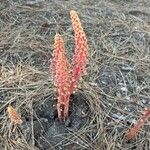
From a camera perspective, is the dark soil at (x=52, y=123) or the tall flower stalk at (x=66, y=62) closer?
the tall flower stalk at (x=66, y=62)

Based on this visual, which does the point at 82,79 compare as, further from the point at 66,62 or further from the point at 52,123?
the point at 66,62

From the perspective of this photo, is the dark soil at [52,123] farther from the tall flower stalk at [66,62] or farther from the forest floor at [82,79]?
the tall flower stalk at [66,62]

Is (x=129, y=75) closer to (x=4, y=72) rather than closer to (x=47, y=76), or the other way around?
(x=47, y=76)

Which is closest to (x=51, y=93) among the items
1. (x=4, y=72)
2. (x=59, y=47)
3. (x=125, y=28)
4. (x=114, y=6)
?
(x=4, y=72)

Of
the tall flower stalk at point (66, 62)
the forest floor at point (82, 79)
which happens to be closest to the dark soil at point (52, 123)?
the forest floor at point (82, 79)

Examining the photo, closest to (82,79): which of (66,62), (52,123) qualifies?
(52,123)

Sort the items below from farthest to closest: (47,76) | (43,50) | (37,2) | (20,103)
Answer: (37,2) → (43,50) → (47,76) → (20,103)
